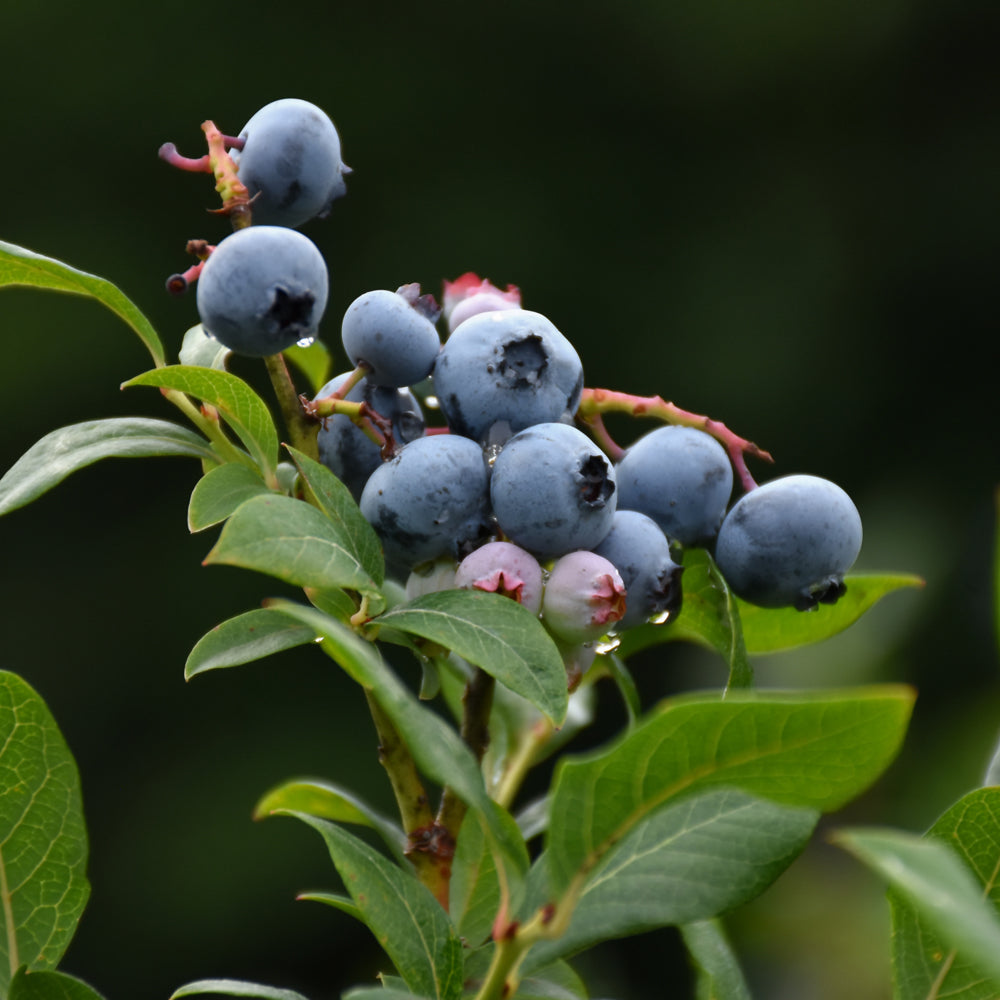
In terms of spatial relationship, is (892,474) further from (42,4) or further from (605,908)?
(605,908)

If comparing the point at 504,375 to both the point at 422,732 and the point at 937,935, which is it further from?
the point at 937,935

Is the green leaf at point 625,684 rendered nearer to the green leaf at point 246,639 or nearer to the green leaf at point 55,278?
the green leaf at point 246,639

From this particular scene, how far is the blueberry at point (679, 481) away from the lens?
67 cm

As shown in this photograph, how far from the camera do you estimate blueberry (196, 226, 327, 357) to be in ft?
1.94

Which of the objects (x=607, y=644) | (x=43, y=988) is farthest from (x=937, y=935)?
(x=43, y=988)

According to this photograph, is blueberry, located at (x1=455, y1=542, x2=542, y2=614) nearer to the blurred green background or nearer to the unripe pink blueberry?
the unripe pink blueberry

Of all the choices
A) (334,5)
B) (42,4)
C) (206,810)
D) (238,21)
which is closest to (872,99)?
(334,5)

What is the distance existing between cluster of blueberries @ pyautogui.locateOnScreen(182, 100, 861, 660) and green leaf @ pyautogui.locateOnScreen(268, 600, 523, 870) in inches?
5.0

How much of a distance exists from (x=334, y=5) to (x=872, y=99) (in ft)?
6.45

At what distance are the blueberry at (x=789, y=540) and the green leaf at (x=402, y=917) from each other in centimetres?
26

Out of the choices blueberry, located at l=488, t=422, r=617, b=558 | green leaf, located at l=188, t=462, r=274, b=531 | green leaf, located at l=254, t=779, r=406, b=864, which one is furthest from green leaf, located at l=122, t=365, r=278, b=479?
green leaf, located at l=254, t=779, r=406, b=864

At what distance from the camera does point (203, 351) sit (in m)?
0.78

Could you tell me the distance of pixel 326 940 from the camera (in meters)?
3.67

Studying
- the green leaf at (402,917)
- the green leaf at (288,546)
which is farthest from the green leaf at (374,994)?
the green leaf at (288,546)
